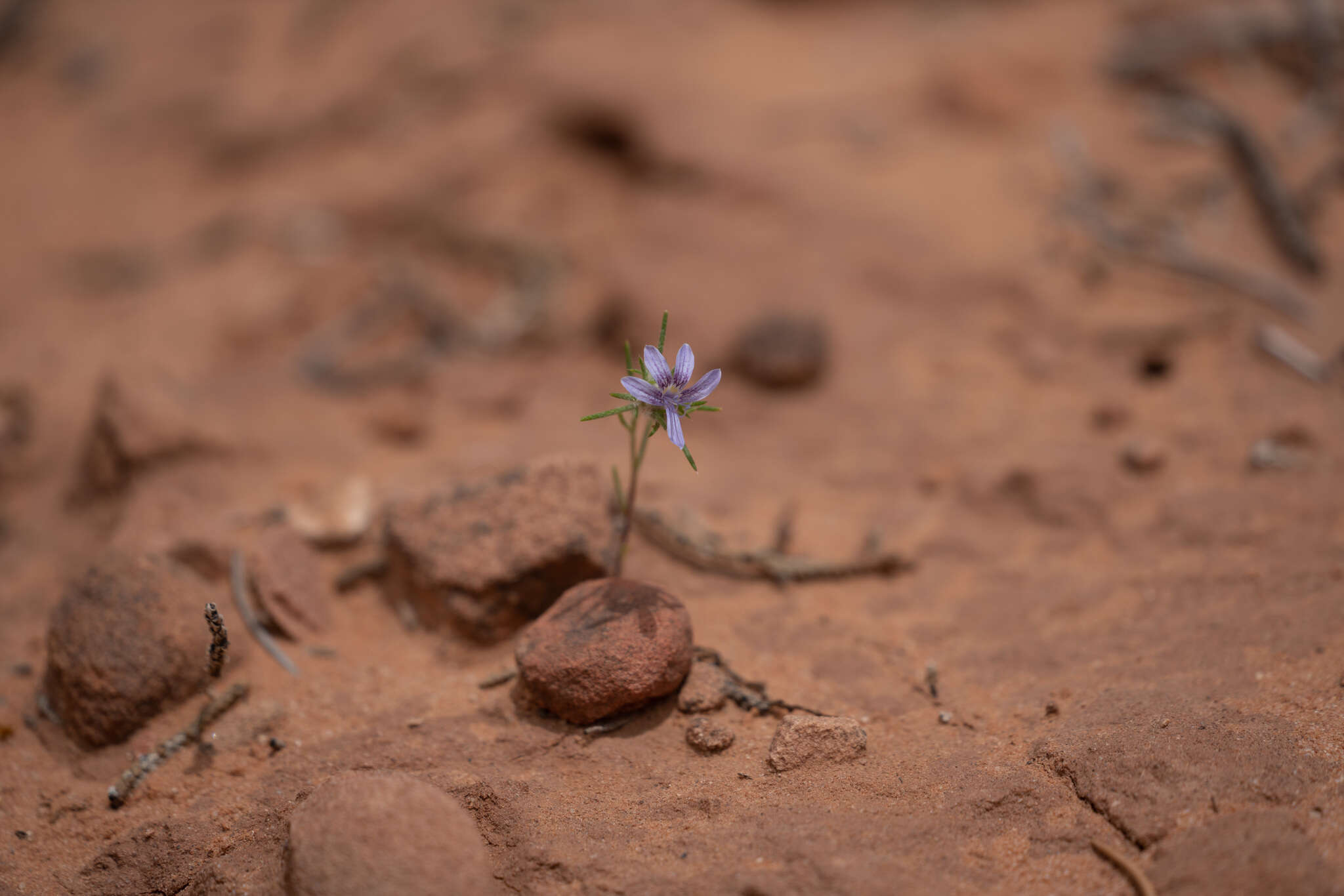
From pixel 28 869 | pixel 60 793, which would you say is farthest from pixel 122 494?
pixel 28 869

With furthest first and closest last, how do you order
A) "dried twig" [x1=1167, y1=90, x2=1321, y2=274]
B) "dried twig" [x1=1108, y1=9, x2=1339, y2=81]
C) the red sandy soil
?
1. "dried twig" [x1=1108, y1=9, x2=1339, y2=81]
2. "dried twig" [x1=1167, y1=90, x2=1321, y2=274]
3. the red sandy soil

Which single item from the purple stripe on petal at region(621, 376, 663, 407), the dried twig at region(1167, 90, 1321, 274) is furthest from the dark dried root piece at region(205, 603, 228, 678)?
the dried twig at region(1167, 90, 1321, 274)

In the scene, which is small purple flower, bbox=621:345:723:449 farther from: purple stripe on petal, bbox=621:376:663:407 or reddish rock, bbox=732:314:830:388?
reddish rock, bbox=732:314:830:388

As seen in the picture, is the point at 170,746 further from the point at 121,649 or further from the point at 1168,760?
the point at 1168,760

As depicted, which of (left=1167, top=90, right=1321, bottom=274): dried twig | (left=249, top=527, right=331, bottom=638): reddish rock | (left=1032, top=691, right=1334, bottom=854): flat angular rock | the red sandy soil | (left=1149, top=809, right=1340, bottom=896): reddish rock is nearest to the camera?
(left=1149, top=809, right=1340, bottom=896): reddish rock

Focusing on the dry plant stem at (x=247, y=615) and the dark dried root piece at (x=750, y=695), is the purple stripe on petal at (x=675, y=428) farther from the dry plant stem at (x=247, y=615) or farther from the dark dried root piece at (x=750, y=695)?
the dry plant stem at (x=247, y=615)

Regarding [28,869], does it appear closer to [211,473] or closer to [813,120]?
[211,473]

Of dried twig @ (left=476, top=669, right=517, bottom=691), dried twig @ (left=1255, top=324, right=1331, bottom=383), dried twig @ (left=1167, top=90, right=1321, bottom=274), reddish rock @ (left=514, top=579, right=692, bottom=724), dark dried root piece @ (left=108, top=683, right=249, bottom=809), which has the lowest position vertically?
dark dried root piece @ (left=108, top=683, right=249, bottom=809)
